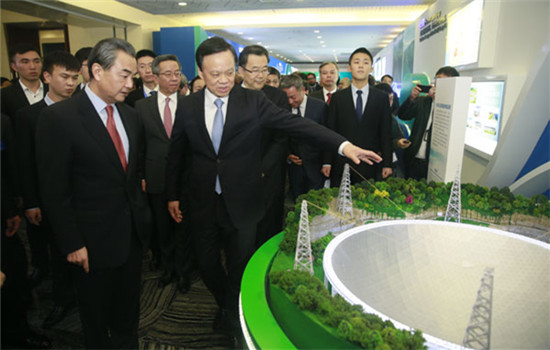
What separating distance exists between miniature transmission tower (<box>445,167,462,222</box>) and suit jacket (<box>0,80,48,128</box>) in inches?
136

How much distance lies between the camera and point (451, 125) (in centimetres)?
271

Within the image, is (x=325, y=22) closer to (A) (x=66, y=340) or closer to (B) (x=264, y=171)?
(B) (x=264, y=171)

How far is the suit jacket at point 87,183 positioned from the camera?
172 centimetres

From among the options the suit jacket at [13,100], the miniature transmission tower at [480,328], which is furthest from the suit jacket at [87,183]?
the suit jacket at [13,100]

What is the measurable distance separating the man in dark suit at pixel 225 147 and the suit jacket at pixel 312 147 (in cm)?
129

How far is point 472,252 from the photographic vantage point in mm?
1714

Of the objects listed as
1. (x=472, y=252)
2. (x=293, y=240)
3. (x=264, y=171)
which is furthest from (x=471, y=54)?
(x=293, y=240)

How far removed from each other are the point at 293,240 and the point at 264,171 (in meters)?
1.27

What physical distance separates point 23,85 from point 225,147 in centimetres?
241

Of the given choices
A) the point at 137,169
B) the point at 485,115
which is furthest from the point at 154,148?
the point at 485,115

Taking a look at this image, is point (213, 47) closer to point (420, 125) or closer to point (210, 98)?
point (210, 98)

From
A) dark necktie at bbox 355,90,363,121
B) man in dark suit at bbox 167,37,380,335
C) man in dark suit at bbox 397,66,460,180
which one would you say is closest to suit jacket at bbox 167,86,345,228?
man in dark suit at bbox 167,37,380,335

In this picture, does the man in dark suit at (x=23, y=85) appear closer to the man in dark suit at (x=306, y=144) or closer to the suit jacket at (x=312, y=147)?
the man in dark suit at (x=306, y=144)

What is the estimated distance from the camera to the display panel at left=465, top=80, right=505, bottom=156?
472 cm
